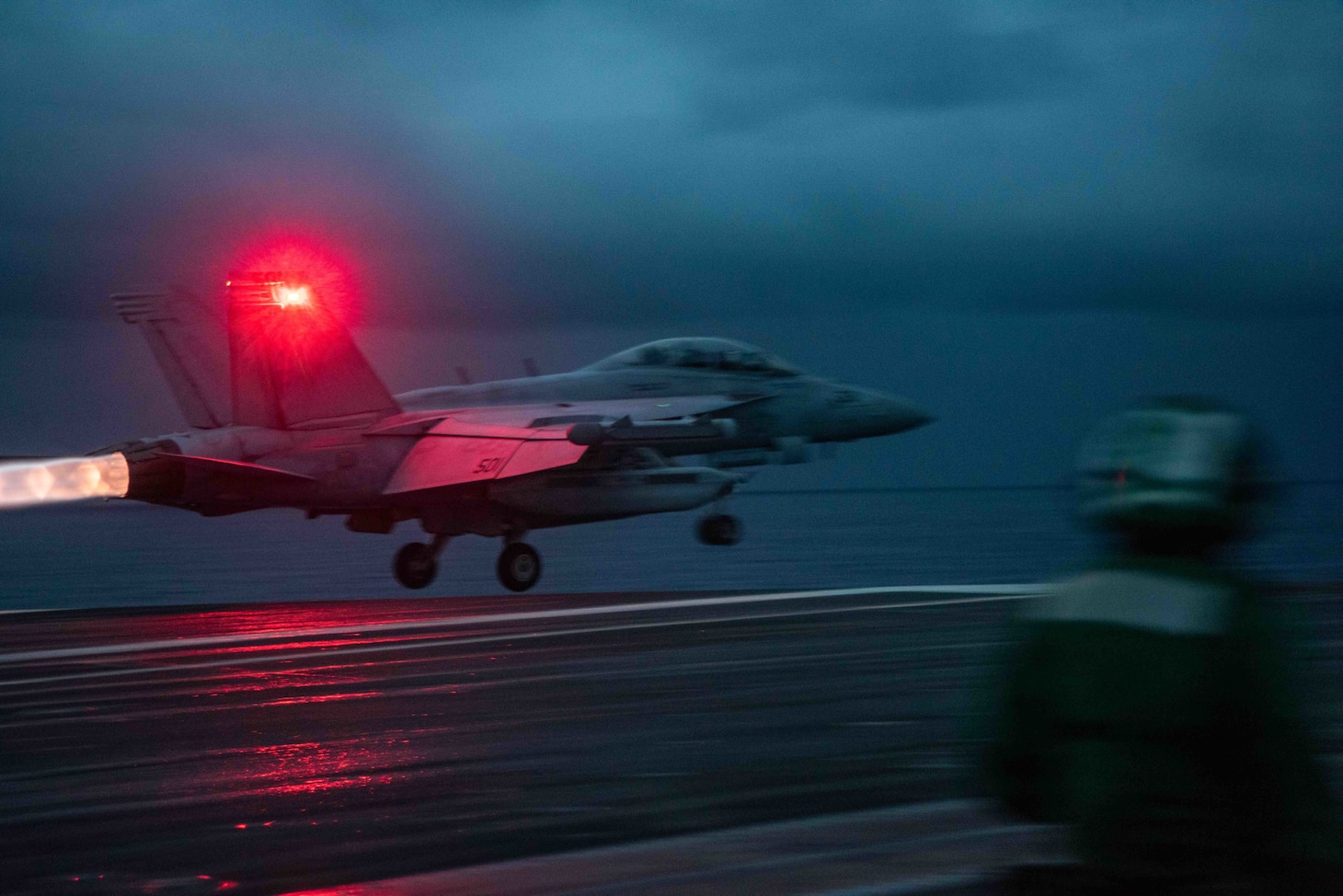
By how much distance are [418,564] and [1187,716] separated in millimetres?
22252

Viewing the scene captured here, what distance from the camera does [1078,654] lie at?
2.58m

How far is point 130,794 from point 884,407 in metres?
21.8

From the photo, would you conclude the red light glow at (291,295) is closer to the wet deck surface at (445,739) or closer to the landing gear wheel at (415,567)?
the landing gear wheel at (415,567)

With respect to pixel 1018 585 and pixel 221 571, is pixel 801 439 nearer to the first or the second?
pixel 1018 585

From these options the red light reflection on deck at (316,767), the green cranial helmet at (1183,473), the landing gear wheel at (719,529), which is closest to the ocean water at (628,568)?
the landing gear wheel at (719,529)

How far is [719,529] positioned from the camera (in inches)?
949

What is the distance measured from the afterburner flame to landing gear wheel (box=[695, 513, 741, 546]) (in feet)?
29.5

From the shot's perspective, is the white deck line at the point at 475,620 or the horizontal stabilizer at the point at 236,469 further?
the horizontal stabilizer at the point at 236,469

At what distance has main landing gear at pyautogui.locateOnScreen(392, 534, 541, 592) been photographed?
23.8 m

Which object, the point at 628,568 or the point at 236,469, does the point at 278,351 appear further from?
the point at 628,568

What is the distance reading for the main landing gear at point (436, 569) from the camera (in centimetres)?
2377

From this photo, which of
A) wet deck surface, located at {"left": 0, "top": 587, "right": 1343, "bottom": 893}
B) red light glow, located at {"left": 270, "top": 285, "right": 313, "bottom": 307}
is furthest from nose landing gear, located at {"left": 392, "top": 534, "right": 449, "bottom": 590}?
wet deck surface, located at {"left": 0, "top": 587, "right": 1343, "bottom": 893}

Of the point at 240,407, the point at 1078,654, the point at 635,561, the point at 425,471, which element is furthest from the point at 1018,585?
the point at 635,561

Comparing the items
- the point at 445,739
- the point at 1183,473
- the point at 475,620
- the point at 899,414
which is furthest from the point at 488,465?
the point at 1183,473
